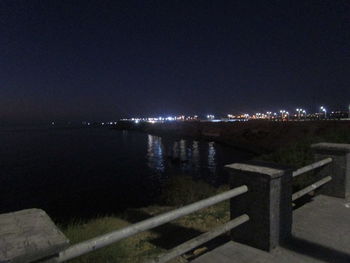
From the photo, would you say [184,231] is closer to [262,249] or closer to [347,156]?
[262,249]

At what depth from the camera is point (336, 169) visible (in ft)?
23.1

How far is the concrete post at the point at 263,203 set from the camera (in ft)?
14.5

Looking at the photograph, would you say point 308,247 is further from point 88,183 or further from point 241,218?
point 88,183

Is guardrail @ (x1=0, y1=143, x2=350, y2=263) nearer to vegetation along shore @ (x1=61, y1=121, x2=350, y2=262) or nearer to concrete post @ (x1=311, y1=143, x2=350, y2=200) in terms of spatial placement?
concrete post @ (x1=311, y1=143, x2=350, y2=200)

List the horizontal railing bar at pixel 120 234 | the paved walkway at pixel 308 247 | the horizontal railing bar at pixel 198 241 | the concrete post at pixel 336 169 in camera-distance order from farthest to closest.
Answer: the concrete post at pixel 336 169, the paved walkway at pixel 308 247, the horizontal railing bar at pixel 198 241, the horizontal railing bar at pixel 120 234

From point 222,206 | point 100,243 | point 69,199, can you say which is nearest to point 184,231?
point 222,206

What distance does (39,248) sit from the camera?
218 cm

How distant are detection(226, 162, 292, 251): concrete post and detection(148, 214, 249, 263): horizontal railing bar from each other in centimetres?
19

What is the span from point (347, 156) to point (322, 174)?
25.7 inches

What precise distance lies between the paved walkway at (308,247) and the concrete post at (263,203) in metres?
0.16

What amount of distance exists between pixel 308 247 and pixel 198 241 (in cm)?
185

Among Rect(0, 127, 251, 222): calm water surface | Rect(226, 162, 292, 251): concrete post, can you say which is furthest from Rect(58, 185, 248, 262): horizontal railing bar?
Rect(0, 127, 251, 222): calm water surface

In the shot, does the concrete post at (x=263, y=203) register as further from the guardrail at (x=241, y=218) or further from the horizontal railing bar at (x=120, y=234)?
the horizontal railing bar at (x=120, y=234)

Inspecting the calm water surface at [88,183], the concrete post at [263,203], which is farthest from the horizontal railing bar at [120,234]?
the calm water surface at [88,183]
